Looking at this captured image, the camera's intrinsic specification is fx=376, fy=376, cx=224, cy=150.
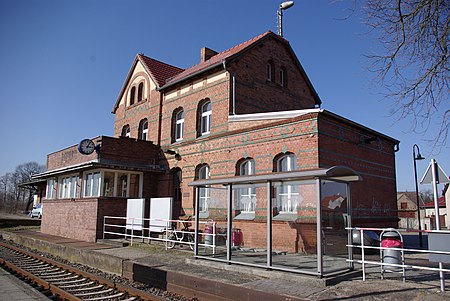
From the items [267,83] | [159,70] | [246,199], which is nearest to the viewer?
[246,199]

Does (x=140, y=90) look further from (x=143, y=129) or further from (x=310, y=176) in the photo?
(x=310, y=176)

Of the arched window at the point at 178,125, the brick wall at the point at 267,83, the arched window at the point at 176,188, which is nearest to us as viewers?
the brick wall at the point at 267,83

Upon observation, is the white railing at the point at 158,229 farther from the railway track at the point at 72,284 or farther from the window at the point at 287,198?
the railway track at the point at 72,284

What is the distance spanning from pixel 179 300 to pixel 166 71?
65.3 feet

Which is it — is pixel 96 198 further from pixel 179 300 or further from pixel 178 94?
pixel 179 300

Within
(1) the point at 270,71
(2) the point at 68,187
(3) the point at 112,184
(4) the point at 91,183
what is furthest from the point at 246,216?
(2) the point at 68,187

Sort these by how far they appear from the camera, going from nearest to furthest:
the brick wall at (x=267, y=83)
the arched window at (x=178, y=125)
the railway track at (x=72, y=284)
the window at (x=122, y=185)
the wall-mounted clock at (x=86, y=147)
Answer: the railway track at (x=72, y=284), the wall-mounted clock at (x=86, y=147), the brick wall at (x=267, y=83), the window at (x=122, y=185), the arched window at (x=178, y=125)

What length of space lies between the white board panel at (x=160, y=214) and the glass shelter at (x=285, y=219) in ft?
9.47

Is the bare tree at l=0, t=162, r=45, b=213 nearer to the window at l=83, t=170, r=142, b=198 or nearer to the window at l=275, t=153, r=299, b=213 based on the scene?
the window at l=83, t=170, r=142, b=198

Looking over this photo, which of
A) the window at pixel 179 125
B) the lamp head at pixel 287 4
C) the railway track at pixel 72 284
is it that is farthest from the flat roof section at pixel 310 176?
the lamp head at pixel 287 4

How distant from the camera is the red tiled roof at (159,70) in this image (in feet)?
80.0

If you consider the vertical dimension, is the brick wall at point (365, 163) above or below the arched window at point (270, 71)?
below

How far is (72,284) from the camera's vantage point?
1053 cm

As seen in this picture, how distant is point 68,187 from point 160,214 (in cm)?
933
